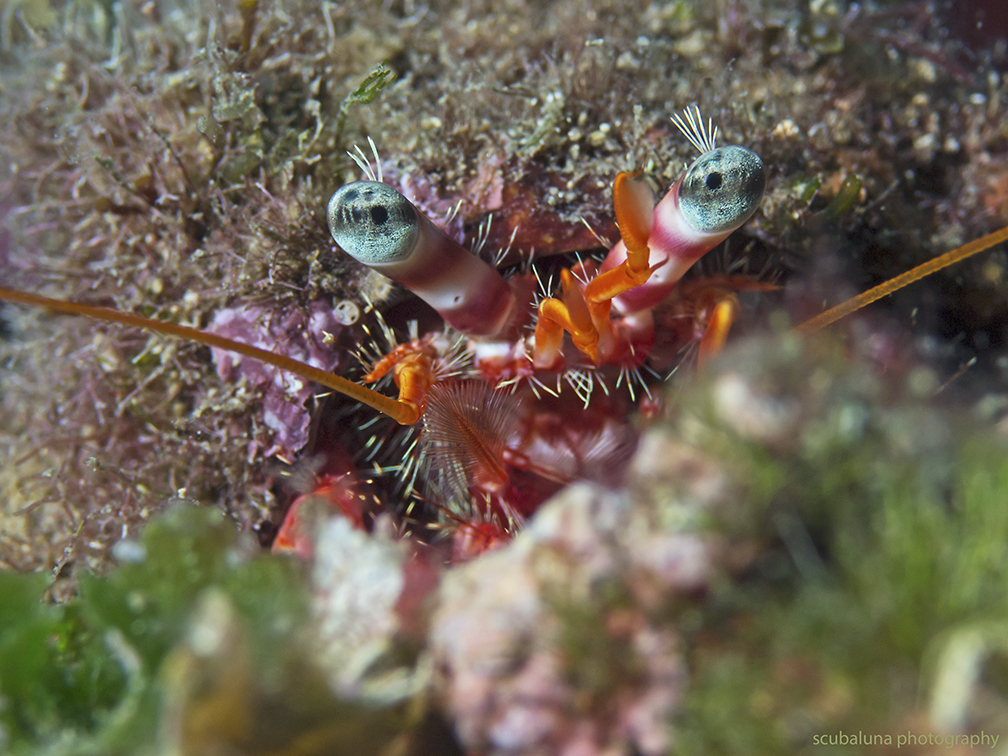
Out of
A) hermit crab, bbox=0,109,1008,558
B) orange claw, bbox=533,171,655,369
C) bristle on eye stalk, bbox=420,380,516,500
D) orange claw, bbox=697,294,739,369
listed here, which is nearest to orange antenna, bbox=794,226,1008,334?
hermit crab, bbox=0,109,1008,558

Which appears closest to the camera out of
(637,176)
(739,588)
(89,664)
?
(739,588)

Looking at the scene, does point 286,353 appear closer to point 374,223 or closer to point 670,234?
point 374,223

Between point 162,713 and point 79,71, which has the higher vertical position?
point 79,71

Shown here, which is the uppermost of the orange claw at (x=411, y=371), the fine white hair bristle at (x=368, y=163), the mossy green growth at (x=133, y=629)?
the fine white hair bristle at (x=368, y=163)

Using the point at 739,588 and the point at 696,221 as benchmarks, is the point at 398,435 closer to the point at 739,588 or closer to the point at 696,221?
the point at 696,221

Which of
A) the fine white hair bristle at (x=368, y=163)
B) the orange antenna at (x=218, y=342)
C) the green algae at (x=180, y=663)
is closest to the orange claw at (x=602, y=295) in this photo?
the orange antenna at (x=218, y=342)

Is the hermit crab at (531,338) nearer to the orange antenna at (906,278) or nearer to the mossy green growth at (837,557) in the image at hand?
the orange antenna at (906,278)

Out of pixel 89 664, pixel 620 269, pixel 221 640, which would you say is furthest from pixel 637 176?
pixel 89 664
